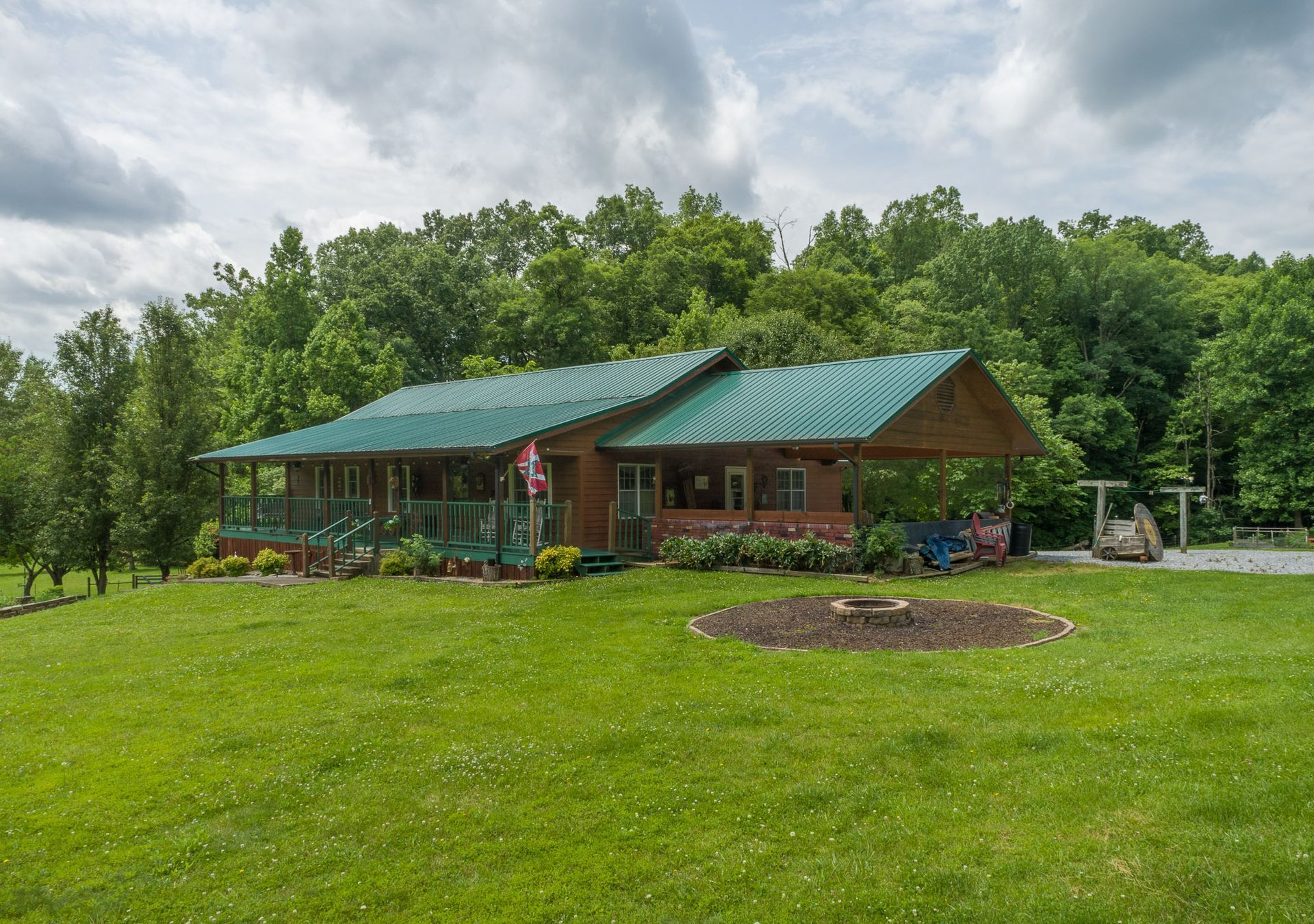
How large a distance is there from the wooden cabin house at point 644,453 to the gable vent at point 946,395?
4cm

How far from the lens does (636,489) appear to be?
22484 millimetres

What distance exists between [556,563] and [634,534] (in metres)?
3.83

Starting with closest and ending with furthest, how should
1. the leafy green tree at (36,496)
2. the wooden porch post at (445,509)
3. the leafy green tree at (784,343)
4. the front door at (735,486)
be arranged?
the wooden porch post at (445,509) → the front door at (735,486) → the leafy green tree at (36,496) → the leafy green tree at (784,343)

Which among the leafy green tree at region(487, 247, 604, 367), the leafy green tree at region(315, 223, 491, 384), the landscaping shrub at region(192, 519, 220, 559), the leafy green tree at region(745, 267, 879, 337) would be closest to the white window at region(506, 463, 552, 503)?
Answer: the landscaping shrub at region(192, 519, 220, 559)

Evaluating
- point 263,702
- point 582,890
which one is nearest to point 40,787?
point 263,702

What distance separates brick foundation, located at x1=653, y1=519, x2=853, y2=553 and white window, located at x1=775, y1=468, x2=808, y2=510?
4.66m

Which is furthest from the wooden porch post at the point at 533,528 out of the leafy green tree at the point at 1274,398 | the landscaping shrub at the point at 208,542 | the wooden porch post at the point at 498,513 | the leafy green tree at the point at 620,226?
the leafy green tree at the point at 620,226

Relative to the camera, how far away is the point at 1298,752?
5855 mm

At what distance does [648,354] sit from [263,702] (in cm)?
3689

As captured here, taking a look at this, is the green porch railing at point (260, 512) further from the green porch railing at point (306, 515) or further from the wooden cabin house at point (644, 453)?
the green porch railing at point (306, 515)

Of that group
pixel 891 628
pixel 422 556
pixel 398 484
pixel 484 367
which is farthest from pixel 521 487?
pixel 484 367

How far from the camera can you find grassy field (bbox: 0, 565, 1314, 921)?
15.3 feet

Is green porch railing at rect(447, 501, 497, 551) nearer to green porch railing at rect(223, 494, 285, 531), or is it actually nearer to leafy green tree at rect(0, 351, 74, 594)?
green porch railing at rect(223, 494, 285, 531)

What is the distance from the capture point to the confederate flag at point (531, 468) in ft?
57.8
